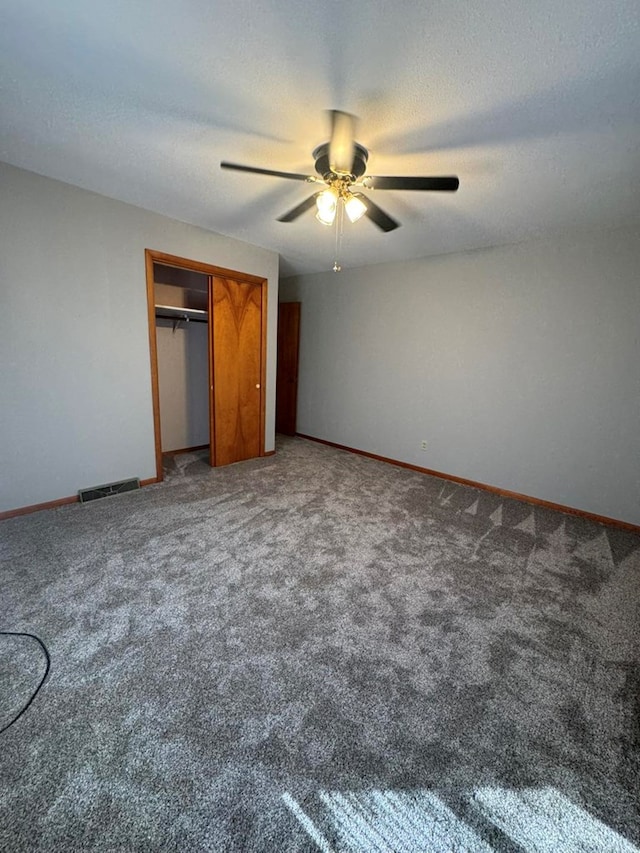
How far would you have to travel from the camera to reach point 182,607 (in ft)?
6.26

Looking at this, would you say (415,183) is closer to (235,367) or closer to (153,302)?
(153,302)

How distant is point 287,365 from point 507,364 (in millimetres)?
3307

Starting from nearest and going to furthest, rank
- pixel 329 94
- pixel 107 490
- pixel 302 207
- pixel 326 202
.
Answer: pixel 329 94
pixel 326 202
pixel 302 207
pixel 107 490

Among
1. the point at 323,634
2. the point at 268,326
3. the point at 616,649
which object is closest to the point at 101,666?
the point at 323,634

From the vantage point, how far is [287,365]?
5.69m

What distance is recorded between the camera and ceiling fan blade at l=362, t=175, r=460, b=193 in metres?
1.69

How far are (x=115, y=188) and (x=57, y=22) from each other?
153 centimetres

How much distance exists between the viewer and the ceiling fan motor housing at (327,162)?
1.93 m

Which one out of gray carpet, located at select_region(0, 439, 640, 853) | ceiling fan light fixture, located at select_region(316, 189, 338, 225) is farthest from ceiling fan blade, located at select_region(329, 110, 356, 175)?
gray carpet, located at select_region(0, 439, 640, 853)

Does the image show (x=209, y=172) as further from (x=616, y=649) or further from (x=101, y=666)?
(x=616, y=649)

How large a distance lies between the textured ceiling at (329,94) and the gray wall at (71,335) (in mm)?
316

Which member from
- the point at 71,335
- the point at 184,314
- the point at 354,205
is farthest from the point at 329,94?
the point at 184,314

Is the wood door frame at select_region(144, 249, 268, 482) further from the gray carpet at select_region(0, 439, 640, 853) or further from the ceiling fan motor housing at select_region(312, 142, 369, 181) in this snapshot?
the ceiling fan motor housing at select_region(312, 142, 369, 181)

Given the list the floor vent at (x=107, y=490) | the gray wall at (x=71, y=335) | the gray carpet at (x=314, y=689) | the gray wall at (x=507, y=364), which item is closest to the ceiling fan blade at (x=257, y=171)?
the gray wall at (x=71, y=335)
